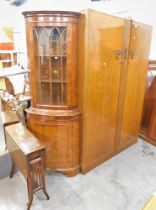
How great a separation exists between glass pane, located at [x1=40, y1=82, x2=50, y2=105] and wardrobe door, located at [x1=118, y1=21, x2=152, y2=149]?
110 cm

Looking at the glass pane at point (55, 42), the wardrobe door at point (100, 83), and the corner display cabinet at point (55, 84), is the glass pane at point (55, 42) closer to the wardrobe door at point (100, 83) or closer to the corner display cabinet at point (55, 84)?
the corner display cabinet at point (55, 84)

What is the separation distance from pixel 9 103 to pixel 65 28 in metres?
1.39

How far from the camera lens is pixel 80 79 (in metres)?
1.98

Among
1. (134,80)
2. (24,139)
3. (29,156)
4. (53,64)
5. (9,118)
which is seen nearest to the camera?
(29,156)

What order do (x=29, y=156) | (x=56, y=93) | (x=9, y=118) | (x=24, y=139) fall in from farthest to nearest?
(x=9, y=118), (x=56, y=93), (x=24, y=139), (x=29, y=156)

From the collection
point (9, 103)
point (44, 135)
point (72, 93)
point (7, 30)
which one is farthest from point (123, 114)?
point (7, 30)

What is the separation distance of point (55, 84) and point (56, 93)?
106 mm

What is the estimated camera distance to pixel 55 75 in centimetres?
198

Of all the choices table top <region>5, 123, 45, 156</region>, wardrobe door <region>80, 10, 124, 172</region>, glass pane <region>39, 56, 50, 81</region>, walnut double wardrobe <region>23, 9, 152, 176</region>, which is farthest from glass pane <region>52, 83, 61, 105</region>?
table top <region>5, 123, 45, 156</region>

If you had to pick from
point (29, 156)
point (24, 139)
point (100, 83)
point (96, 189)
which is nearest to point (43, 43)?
point (100, 83)

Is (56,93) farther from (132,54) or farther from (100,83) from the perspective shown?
(132,54)

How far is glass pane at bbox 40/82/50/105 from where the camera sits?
79.7 inches

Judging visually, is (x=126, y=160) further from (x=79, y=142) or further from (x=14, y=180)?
(x=14, y=180)

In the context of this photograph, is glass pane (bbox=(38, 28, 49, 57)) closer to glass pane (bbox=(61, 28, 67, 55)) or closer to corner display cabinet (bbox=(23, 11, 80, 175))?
corner display cabinet (bbox=(23, 11, 80, 175))
